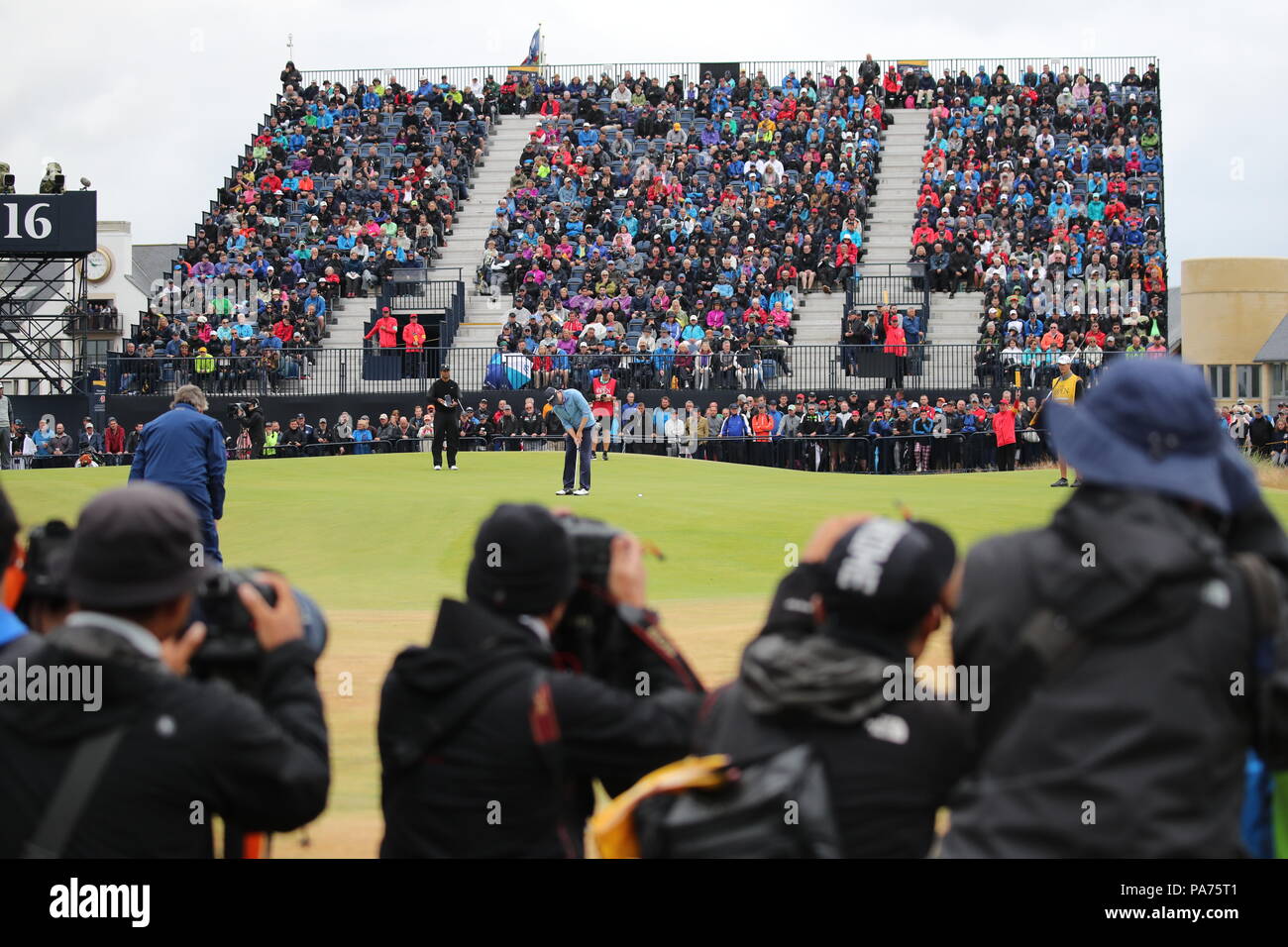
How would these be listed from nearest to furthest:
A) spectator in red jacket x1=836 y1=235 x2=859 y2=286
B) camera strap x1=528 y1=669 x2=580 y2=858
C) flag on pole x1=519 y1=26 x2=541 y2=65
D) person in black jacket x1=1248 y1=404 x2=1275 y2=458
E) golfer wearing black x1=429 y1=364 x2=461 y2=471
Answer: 1. camera strap x1=528 y1=669 x2=580 y2=858
2. golfer wearing black x1=429 y1=364 x2=461 y2=471
3. person in black jacket x1=1248 y1=404 x2=1275 y2=458
4. spectator in red jacket x1=836 y1=235 x2=859 y2=286
5. flag on pole x1=519 y1=26 x2=541 y2=65

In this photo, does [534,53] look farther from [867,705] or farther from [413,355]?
[867,705]

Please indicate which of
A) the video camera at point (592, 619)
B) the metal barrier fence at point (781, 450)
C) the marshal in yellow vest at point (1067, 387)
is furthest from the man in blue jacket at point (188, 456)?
the metal barrier fence at point (781, 450)

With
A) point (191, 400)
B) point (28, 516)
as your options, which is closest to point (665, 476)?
point (28, 516)

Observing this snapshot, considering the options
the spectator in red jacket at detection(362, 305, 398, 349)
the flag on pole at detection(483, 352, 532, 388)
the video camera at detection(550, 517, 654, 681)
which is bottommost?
the video camera at detection(550, 517, 654, 681)

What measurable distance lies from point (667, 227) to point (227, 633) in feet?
111

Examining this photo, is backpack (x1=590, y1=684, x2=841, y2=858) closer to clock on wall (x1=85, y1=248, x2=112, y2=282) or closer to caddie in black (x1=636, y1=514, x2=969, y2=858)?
caddie in black (x1=636, y1=514, x2=969, y2=858)

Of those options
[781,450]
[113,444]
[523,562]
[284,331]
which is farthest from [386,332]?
[523,562]

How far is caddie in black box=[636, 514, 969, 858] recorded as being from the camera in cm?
278

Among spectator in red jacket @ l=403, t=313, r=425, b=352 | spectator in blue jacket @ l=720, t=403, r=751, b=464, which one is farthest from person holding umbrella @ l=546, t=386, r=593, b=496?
spectator in red jacket @ l=403, t=313, r=425, b=352

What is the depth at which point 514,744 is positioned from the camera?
337cm

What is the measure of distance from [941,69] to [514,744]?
Answer: 142 feet

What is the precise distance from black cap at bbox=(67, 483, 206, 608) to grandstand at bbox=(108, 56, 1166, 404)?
26.3 m

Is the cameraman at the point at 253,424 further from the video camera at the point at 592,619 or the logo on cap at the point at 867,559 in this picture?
the logo on cap at the point at 867,559

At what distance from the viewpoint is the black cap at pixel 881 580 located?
286 centimetres
